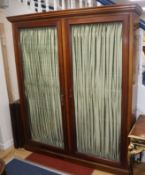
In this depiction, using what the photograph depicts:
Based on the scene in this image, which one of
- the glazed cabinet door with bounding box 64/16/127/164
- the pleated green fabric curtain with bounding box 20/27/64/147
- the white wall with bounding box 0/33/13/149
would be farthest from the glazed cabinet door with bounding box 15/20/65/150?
Answer: the white wall with bounding box 0/33/13/149

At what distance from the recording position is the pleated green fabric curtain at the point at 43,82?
100.0 inches

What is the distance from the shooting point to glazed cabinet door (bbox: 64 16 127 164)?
85.4 inches

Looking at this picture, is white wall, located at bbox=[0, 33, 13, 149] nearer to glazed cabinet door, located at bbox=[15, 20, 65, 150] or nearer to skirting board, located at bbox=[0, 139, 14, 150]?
skirting board, located at bbox=[0, 139, 14, 150]

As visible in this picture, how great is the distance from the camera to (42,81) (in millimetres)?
2693

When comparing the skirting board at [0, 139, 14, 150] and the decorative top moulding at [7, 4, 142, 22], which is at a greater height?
the decorative top moulding at [7, 4, 142, 22]

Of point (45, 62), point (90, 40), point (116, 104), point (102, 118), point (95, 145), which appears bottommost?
point (95, 145)

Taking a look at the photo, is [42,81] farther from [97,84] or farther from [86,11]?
[86,11]

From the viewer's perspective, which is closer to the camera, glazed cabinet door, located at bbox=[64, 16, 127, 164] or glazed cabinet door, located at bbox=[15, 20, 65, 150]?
glazed cabinet door, located at bbox=[64, 16, 127, 164]

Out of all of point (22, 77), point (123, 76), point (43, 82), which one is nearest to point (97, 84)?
point (123, 76)

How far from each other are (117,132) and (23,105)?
1362 mm

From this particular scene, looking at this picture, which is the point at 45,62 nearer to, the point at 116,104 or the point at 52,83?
the point at 52,83

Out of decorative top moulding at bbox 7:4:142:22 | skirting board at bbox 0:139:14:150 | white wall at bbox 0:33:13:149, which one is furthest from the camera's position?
skirting board at bbox 0:139:14:150

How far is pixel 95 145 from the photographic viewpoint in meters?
2.55

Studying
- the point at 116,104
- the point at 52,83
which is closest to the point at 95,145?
the point at 116,104
